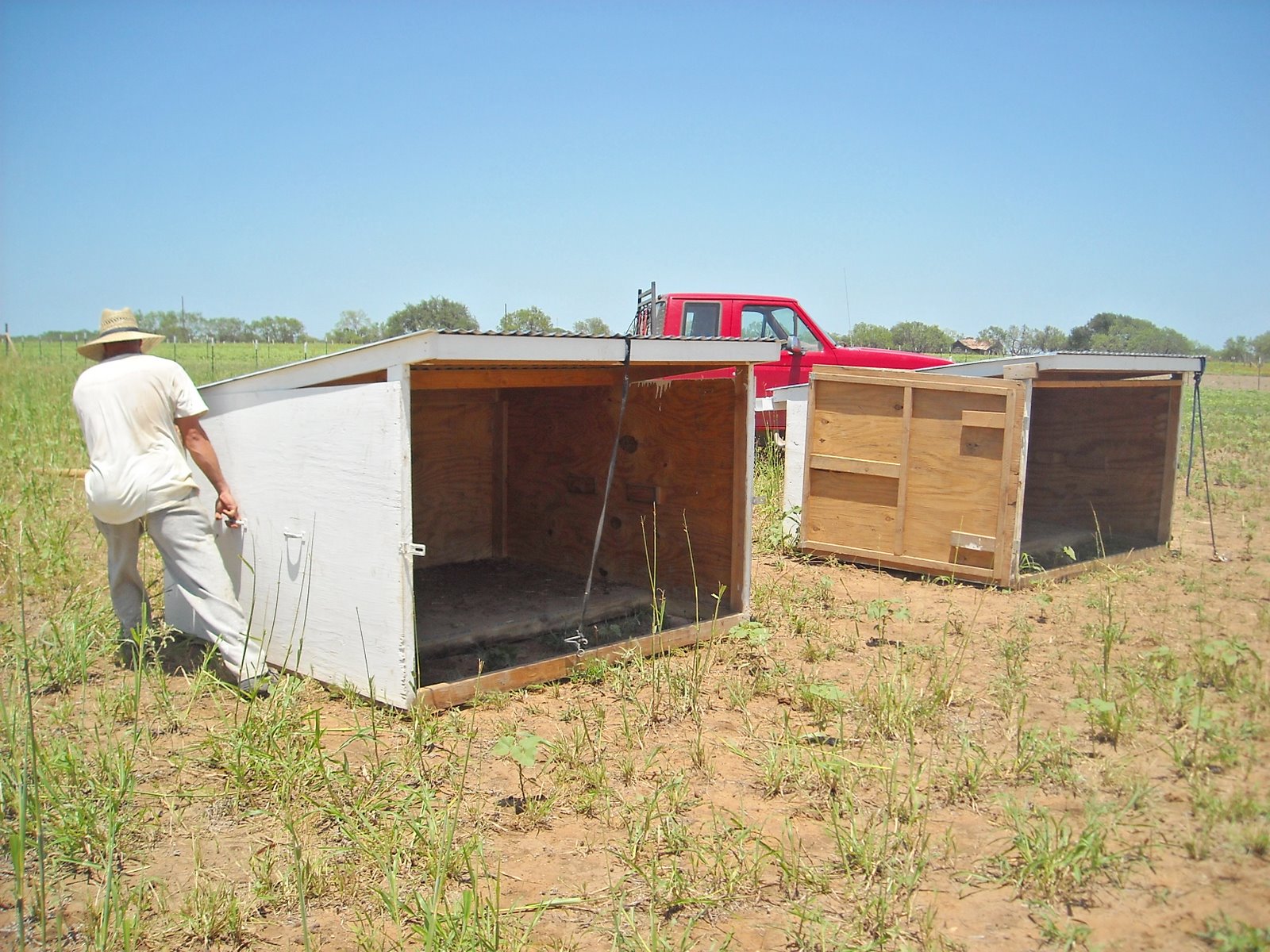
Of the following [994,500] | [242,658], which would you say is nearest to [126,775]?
[242,658]

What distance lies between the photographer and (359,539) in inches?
194

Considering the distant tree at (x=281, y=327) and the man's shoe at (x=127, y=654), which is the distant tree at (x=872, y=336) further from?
the distant tree at (x=281, y=327)

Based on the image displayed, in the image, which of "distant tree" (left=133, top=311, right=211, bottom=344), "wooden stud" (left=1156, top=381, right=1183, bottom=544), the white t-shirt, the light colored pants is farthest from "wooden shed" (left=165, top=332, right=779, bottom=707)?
"distant tree" (left=133, top=311, right=211, bottom=344)

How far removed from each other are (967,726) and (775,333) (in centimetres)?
795

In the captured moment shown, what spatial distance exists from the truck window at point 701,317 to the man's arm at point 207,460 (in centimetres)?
716

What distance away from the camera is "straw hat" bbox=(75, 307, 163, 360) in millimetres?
5381

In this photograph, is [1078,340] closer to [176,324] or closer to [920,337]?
[920,337]

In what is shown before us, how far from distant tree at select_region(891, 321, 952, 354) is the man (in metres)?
15.3

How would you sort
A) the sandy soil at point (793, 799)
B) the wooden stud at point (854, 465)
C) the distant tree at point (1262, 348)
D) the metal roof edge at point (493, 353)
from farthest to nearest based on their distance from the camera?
the distant tree at point (1262, 348) → the wooden stud at point (854, 465) → the metal roof edge at point (493, 353) → the sandy soil at point (793, 799)

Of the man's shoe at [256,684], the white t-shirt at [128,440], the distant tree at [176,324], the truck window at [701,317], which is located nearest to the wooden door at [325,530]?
the man's shoe at [256,684]

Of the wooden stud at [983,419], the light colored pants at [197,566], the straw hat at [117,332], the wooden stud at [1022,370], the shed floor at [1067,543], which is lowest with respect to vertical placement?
the shed floor at [1067,543]

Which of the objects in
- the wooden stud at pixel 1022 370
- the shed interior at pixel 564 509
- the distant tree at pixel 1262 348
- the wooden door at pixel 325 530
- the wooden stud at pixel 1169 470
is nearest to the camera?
the wooden door at pixel 325 530

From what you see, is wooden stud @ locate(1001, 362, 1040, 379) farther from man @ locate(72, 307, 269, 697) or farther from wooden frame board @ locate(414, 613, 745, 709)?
man @ locate(72, 307, 269, 697)

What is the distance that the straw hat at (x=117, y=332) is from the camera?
5.38 metres
